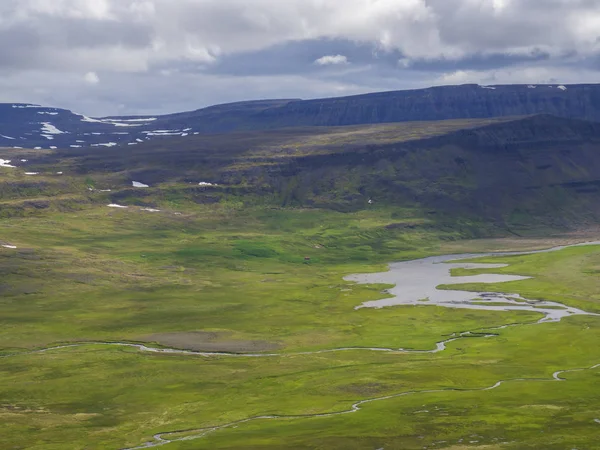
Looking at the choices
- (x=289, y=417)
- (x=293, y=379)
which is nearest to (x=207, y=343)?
(x=293, y=379)

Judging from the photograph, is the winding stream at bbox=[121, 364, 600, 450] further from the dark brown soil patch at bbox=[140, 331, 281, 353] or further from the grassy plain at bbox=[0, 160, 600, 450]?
the dark brown soil patch at bbox=[140, 331, 281, 353]

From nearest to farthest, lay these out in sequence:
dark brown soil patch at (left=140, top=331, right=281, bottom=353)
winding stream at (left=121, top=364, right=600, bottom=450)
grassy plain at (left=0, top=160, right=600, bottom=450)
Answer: grassy plain at (left=0, top=160, right=600, bottom=450)
winding stream at (left=121, top=364, right=600, bottom=450)
dark brown soil patch at (left=140, top=331, right=281, bottom=353)

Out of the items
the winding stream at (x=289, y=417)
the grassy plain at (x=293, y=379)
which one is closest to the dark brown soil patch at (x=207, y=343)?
the grassy plain at (x=293, y=379)

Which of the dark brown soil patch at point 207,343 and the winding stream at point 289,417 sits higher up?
the winding stream at point 289,417

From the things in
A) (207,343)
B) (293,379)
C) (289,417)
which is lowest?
(207,343)

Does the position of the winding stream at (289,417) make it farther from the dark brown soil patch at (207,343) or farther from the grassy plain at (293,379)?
the dark brown soil patch at (207,343)

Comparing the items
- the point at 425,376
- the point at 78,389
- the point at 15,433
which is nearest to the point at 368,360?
the point at 425,376

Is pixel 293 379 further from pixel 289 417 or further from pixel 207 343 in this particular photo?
pixel 207 343

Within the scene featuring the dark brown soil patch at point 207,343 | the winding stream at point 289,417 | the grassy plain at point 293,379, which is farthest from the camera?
the dark brown soil patch at point 207,343

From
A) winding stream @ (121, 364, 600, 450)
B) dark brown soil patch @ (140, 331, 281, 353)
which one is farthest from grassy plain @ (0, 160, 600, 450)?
winding stream @ (121, 364, 600, 450)

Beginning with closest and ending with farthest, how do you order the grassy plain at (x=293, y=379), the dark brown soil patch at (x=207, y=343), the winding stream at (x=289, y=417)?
the grassy plain at (x=293, y=379), the winding stream at (x=289, y=417), the dark brown soil patch at (x=207, y=343)

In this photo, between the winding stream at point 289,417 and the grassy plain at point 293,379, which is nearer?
the grassy plain at point 293,379
